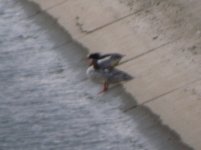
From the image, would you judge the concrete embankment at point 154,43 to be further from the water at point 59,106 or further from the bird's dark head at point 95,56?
the bird's dark head at point 95,56

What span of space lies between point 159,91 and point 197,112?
2.59 feet

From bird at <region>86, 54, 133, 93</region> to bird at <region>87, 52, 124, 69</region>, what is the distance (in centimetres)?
3

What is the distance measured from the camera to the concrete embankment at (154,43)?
1152cm

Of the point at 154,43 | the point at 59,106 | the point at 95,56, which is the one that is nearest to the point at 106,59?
the point at 95,56

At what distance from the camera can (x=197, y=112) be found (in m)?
11.3

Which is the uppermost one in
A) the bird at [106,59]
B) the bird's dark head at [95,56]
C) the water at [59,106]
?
the bird's dark head at [95,56]

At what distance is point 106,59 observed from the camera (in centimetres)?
1255

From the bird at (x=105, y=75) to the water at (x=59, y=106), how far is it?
0.35 ft

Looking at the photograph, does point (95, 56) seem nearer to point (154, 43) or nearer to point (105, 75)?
point (105, 75)

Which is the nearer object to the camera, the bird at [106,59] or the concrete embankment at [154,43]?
the concrete embankment at [154,43]

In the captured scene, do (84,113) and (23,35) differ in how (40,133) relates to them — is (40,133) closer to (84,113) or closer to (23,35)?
(84,113)

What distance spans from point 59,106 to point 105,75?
87 cm

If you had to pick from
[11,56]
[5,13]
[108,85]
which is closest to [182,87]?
[108,85]

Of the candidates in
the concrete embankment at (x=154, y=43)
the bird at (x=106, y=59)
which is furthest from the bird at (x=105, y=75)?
the concrete embankment at (x=154, y=43)
